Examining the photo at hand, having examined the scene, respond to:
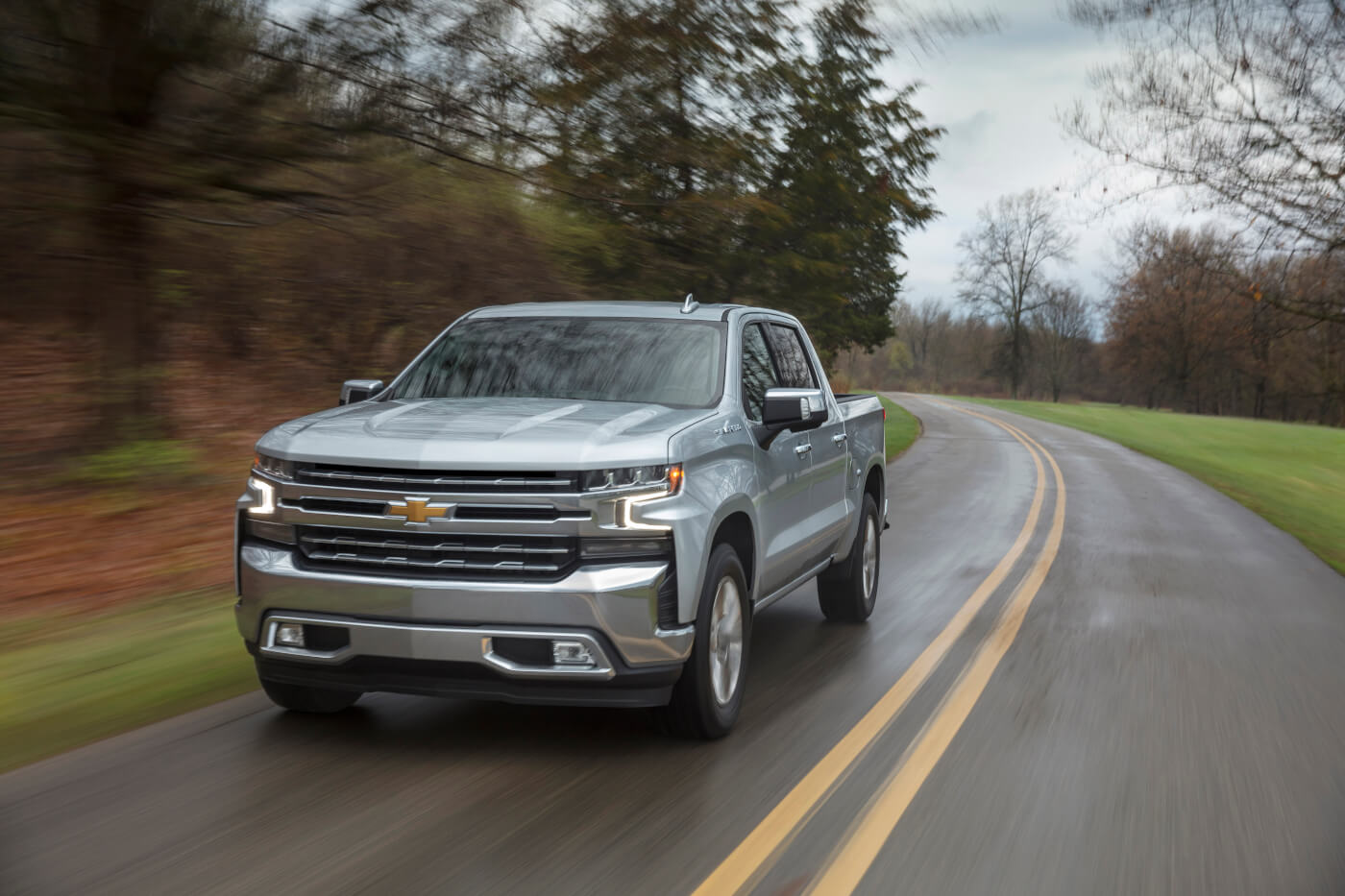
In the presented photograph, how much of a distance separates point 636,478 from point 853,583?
11.5ft

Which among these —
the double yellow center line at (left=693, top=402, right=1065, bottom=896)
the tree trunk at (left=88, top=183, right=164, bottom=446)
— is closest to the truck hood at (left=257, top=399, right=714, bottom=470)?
the double yellow center line at (left=693, top=402, right=1065, bottom=896)

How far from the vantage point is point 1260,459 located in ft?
117

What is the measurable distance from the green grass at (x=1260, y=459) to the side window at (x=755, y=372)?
8053 millimetres

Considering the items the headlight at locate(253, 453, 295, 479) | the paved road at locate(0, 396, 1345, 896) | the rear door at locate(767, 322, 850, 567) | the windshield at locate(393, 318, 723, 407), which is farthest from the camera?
the rear door at locate(767, 322, 850, 567)

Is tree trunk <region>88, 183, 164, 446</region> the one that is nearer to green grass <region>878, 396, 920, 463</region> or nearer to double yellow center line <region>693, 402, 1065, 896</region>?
double yellow center line <region>693, 402, 1065, 896</region>

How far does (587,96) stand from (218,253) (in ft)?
14.5

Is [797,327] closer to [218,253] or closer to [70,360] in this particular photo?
[218,253]

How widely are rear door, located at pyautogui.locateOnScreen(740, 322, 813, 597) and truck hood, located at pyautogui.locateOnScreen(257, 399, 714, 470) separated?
69 cm

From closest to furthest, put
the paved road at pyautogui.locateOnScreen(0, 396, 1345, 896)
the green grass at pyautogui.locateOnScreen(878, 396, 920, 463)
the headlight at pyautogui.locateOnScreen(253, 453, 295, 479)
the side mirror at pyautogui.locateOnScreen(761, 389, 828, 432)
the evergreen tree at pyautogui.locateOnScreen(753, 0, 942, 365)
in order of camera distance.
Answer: the paved road at pyautogui.locateOnScreen(0, 396, 1345, 896) < the headlight at pyautogui.locateOnScreen(253, 453, 295, 479) < the side mirror at pyautogui.locateOnScreen(761, 389, 828, 432) < the evergreen tree at pyautogui.locateOnScreen(753, 0, 942, 365) < the green grass at pyautogui.locateOnScreen(878, 396, 920, 463)

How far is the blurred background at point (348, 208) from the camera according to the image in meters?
9.58

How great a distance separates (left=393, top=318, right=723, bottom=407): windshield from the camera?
6.11 meters

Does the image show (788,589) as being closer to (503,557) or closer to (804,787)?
(804,787)

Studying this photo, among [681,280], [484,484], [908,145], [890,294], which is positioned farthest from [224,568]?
[890,294]

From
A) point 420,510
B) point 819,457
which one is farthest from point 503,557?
point 819,457
